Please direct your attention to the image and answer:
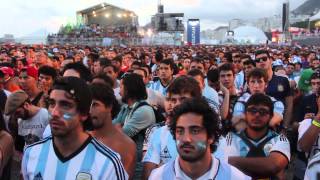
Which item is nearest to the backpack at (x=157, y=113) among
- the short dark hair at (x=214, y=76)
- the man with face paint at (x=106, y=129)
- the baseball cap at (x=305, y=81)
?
the man with face paint at (x=106, y=129)

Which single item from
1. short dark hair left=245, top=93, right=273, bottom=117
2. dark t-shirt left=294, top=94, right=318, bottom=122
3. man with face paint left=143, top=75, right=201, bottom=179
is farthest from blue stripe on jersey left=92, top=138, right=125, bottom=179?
dark t-shirt left=294, top=94, right=318, bottom=122

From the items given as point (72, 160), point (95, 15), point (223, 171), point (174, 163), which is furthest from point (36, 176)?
point (95, 15)

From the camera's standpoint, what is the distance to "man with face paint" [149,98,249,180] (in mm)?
2879

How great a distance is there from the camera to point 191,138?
114 inches

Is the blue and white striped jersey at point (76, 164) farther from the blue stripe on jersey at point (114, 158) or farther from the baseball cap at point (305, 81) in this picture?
the baseball cap at point (305, 81)

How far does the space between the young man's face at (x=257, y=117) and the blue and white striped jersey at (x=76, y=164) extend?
1.46m

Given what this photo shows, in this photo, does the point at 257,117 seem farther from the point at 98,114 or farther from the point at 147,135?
the point at 98,114

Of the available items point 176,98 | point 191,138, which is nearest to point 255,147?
point 176,98

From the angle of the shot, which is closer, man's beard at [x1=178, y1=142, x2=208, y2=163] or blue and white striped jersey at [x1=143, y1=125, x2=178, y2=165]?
man's beard at [x1=178, y1=142, x2=208, y2=163]

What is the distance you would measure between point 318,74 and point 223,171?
348 centimetres

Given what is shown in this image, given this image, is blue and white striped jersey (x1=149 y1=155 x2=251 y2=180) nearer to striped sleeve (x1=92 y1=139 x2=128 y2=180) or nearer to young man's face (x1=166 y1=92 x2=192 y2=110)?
striped sleeve (x1=92 y1=139 x2=128 y2=180)

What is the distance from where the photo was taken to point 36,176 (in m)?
3.04

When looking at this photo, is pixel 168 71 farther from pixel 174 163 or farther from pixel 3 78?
pixel 174 163

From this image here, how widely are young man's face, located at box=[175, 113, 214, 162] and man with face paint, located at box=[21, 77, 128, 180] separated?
0.42 meters
